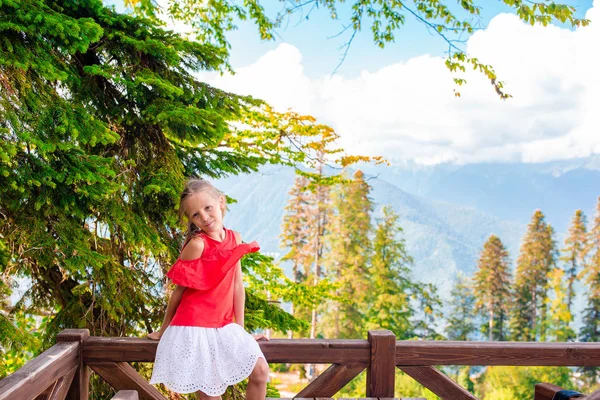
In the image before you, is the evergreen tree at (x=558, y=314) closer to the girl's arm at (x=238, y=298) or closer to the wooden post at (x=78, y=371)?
the girl's arm at (x=238, y=298)

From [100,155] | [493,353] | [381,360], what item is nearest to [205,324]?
[381,360]

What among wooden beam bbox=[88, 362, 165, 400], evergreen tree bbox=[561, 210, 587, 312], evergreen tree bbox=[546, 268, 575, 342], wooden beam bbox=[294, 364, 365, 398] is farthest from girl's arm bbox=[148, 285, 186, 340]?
evergreen tree bbox=[546, 268, 575, 342]

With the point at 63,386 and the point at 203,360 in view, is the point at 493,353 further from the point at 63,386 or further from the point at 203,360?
the point at 63,386

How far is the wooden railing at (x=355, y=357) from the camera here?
2.59 metres

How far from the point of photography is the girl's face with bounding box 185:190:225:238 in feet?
7.84

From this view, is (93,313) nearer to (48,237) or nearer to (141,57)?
(48,237)

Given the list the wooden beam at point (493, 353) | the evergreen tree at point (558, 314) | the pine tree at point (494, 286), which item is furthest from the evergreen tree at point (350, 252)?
the wooden beam at point (493, 353)

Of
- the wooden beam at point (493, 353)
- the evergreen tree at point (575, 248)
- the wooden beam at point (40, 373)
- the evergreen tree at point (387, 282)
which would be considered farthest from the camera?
the evergreen tree at point (575, 248)

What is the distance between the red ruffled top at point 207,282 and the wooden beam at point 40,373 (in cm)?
51

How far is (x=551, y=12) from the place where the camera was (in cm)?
418

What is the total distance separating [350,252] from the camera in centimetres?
2798

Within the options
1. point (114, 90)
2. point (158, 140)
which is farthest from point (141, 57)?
point (158, 140)

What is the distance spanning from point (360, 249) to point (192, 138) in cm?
2455

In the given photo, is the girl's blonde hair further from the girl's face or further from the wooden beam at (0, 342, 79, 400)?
the wooden beam at (0, 342, 79, 400)
